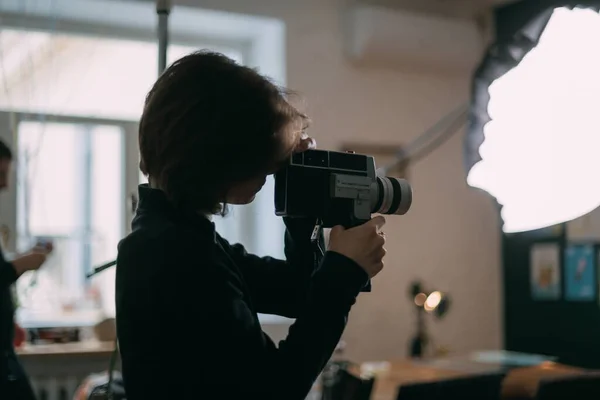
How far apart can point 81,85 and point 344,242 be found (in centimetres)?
233

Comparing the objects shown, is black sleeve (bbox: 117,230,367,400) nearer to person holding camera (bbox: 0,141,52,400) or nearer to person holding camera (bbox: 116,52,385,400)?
person holding camera (bbox: 116,52,385,400)

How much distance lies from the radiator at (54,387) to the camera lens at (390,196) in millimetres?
2040

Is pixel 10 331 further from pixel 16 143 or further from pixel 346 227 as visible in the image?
pixel 346 227

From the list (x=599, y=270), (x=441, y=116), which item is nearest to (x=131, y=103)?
(x=441, y=116)

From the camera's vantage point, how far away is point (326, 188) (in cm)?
102

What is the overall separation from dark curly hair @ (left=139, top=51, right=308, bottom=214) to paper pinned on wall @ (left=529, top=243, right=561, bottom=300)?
8.44ft

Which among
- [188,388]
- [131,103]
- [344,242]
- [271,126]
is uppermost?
[131,103]

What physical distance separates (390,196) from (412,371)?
1.65 meters

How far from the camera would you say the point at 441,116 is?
11.3 feet

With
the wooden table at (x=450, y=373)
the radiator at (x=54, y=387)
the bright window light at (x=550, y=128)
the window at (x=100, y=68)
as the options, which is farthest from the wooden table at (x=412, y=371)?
the radiator at (x=54, y=387)

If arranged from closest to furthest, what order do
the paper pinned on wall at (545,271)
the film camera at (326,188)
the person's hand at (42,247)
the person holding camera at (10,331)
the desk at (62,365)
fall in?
the film camera at (326,188) < the person holding camera at (10,331) < the person's hand at (42,247) < the desk at (62,365) < the paper pinned on wall at (545,271)

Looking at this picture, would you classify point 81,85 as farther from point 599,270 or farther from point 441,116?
point 599,270

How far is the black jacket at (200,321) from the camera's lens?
2.89 ft

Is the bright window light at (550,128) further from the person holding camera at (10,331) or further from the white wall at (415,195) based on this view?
the person holding camera at (10,331)
